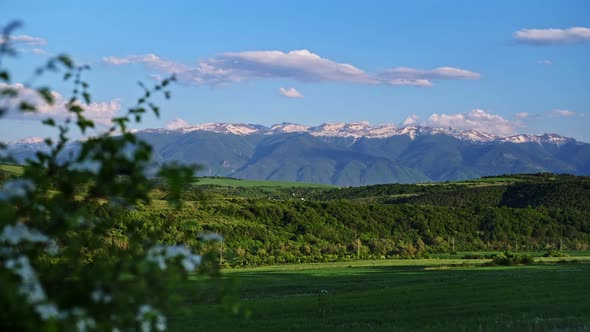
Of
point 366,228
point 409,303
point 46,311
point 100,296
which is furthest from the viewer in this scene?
point 366,228

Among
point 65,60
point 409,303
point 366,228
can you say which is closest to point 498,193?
point 366,228

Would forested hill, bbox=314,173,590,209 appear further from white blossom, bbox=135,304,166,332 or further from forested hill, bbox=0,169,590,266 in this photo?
white blossom, bbox=135,304,166,332

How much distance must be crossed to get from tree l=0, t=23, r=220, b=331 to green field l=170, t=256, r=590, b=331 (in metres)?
7.86

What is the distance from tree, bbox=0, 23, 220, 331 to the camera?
427 centimetres

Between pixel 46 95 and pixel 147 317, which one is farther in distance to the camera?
pixel 46 95

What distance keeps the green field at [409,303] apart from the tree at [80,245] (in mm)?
7855

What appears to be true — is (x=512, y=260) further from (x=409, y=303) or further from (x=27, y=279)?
(x=27, y=279)

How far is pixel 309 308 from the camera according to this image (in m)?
31.7

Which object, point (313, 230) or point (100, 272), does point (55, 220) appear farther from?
point (313, 230)

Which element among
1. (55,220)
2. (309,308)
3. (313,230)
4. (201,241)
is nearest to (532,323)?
(309,308)

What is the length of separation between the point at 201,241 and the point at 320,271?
163ft

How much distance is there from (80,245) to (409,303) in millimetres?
27176

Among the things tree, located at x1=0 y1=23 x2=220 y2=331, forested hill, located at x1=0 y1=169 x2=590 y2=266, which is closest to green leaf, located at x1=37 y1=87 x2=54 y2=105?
tree, located at x1=0 y1=23 x2=220 y2=331

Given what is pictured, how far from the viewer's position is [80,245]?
5.02 metres
